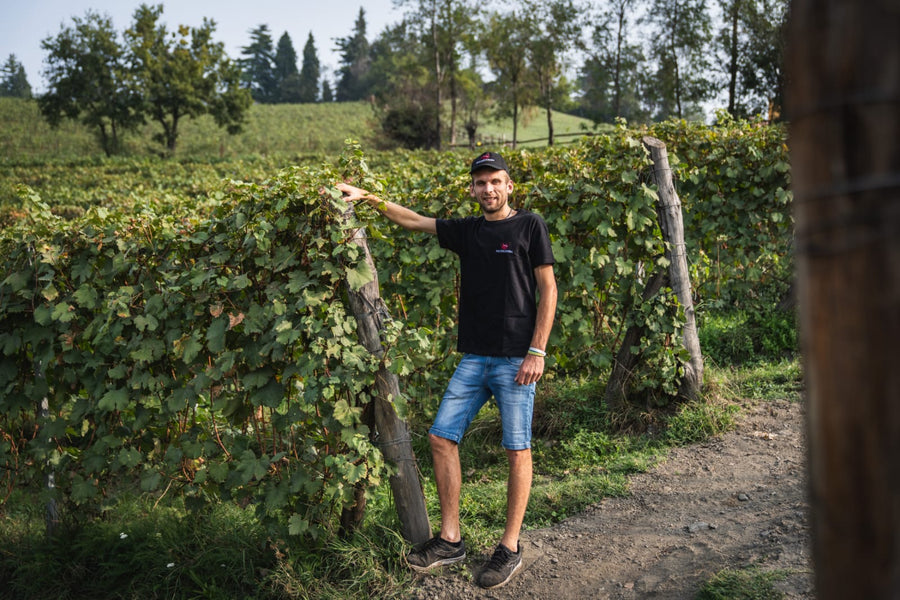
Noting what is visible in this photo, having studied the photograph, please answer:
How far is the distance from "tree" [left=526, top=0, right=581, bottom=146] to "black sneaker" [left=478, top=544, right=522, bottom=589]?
130ft

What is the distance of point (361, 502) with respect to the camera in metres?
3.72

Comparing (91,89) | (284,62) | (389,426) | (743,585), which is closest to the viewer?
(743,585)

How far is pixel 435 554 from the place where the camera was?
3527 millimetres

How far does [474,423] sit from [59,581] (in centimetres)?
307

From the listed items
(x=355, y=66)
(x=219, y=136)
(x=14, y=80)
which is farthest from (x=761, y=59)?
(x=14, y=80)

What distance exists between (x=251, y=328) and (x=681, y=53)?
137ft

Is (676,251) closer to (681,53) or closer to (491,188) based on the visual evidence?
(491,188)

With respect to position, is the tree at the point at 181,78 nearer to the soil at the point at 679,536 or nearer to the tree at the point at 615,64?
the tree at the point at 615,64

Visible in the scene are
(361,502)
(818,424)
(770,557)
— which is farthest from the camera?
(361,502)

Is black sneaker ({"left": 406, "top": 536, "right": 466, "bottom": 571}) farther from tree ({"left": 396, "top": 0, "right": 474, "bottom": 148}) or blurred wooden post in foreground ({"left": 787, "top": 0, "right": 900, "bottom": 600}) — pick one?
tree ({"left": 396, "top": 0, "right": 474, "bottom": 148})

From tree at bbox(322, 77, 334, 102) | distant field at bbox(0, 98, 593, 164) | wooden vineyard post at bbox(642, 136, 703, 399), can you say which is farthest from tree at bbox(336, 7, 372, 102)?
wooden vineyard post at bbox(642, 136, 703, 399)

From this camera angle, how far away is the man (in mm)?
3490

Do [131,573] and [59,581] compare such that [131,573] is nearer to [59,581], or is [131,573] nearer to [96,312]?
[59,581]

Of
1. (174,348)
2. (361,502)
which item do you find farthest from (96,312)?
(361,502)
